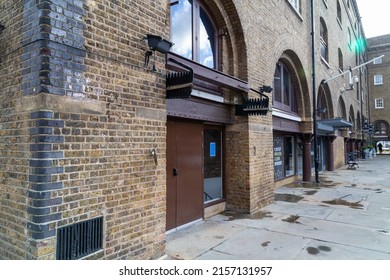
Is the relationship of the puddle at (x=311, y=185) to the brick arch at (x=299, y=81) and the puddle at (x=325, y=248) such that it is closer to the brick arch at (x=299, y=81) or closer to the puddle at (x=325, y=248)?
the brick arch at (x=299, y=81)

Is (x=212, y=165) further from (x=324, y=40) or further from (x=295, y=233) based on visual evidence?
(x=324, y=40)

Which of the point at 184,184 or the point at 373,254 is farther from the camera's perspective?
the point at 184,184

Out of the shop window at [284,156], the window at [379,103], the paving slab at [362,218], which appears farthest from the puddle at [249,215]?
the window at [379,103]

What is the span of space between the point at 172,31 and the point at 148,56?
1.91 metres

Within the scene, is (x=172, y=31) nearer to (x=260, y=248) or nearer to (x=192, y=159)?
(x=192, y=159)

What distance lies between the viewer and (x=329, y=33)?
16109mm

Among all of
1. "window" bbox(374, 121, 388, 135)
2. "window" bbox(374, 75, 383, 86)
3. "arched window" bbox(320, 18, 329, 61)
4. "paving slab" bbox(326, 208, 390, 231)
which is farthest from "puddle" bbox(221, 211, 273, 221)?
"window" bbox(374, 75, 383, 86)

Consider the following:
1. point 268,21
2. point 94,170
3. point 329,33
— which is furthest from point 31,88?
point 329,33

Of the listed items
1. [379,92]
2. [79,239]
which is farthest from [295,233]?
[379,92]

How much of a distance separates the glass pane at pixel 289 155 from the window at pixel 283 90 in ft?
4.56

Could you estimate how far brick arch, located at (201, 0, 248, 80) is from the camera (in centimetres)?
677

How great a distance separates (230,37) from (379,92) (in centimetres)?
4095

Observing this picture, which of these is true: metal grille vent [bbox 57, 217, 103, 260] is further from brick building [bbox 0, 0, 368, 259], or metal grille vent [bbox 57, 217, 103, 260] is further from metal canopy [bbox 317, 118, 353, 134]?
metal canopy [bbox 317, 118, 353, 134]

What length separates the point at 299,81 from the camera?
11.9 meters
